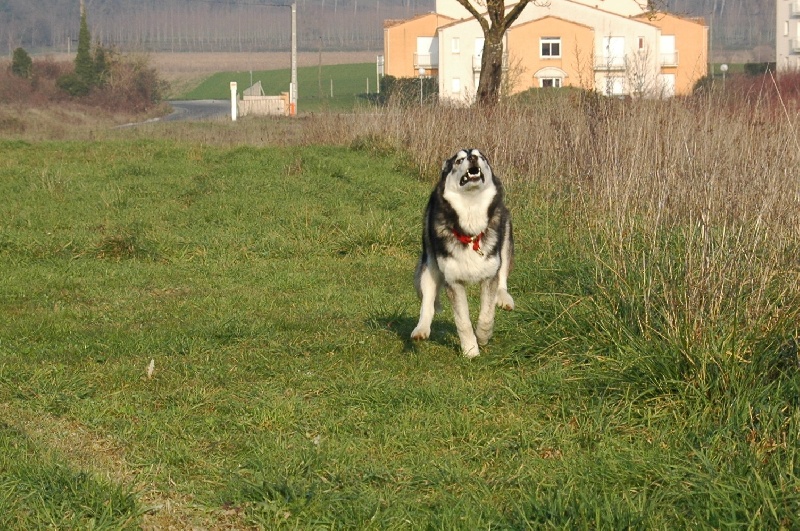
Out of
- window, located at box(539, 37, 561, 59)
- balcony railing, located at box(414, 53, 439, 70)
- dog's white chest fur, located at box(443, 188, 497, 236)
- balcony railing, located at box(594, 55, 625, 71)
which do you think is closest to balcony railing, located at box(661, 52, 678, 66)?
balcony railing, located at box(594, 55, 625, 71)

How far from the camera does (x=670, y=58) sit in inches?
2677

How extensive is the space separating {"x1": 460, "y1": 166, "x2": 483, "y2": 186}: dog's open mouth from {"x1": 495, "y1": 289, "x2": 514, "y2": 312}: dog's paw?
1030 mm

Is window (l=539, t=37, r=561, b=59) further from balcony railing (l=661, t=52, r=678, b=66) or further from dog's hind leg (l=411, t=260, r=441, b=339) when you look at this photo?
dog's hind leg (l=411, t=260, r=441, b=339)

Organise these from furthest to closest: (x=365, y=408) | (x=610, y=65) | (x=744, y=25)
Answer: (x=744, y=25), (x=610, y=65), (x=365, y=408)

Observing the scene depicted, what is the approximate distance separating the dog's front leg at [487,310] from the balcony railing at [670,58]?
62.8 metres

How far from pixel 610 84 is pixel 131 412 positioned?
34.6 feet

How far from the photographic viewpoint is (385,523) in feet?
13.7

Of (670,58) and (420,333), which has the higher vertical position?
(670,58)

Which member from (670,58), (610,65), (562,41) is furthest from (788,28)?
(610,65)

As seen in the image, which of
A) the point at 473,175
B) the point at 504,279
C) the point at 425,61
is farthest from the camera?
the point at 425,61

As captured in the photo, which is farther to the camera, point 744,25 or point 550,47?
point 744,25

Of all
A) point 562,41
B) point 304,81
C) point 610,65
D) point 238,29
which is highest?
point 238,29

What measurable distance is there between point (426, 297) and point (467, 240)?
1.88 ft

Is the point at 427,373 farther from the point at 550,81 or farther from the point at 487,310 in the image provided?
the point at 550,81
